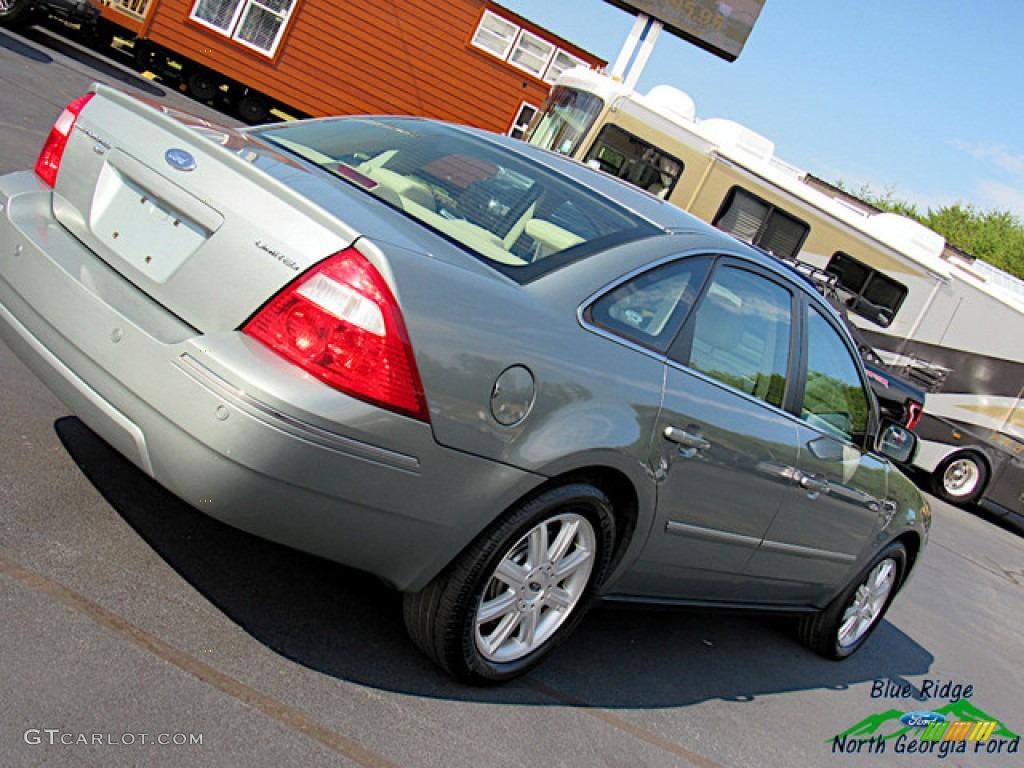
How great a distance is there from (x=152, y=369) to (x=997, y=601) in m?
7.63

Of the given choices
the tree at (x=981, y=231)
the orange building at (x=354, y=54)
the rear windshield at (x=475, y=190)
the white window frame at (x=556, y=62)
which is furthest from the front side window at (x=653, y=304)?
the tree at (x=981, y=231)

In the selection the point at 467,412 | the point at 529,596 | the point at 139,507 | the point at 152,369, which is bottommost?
the point at 139,507

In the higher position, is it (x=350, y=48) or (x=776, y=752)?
(x=350, y=48)

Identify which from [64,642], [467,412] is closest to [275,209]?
[467,412]

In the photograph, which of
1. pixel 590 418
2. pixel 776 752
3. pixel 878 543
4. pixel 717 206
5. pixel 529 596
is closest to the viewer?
pixel 590 418

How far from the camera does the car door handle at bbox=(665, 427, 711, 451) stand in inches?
139

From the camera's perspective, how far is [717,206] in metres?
14.8

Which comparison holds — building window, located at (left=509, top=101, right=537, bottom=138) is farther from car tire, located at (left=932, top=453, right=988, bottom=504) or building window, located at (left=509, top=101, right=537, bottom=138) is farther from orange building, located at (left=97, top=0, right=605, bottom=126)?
car tire, located at (left=932, top=453, right=988, bottom=504)

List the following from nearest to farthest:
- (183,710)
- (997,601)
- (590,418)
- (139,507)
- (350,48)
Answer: (183,710) → (590,418) → (139,507) → (997,601) → (350,48)

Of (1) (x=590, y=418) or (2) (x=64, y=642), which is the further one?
(1) (x=590, y=418)

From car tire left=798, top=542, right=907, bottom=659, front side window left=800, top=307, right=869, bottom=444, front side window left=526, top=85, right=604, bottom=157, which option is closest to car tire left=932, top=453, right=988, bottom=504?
front side window left=526, top=85, right=604, bottom=157

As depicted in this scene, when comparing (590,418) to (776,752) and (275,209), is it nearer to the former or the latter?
(275,209)

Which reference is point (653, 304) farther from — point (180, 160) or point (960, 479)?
point (960, 479)

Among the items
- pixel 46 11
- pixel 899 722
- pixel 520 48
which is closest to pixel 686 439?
pixel 899 722
